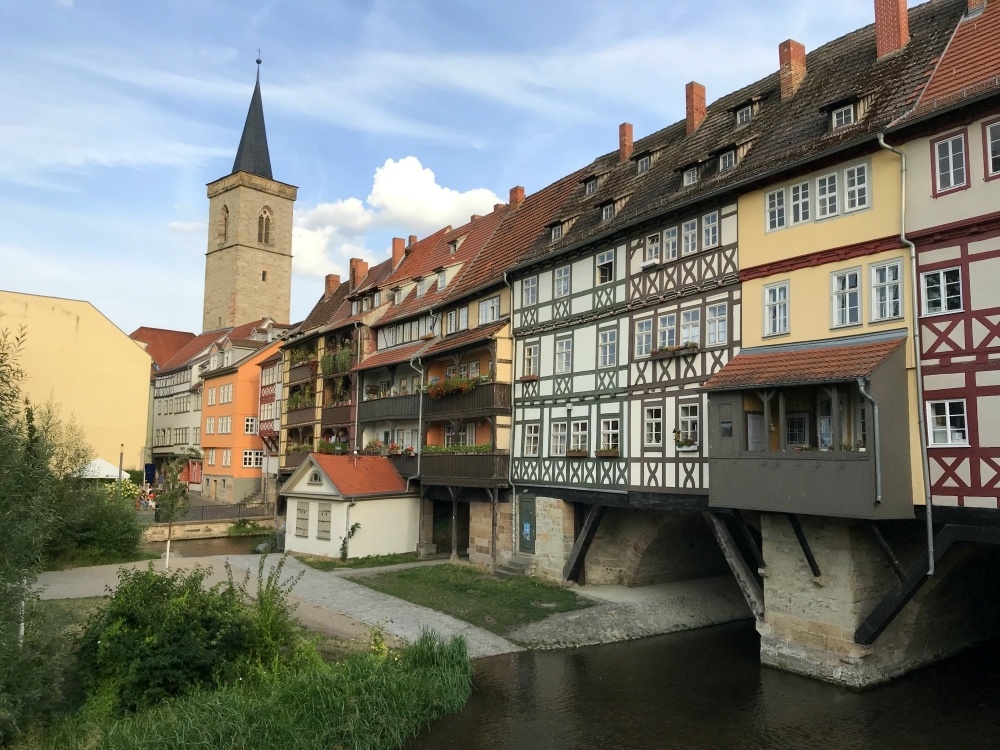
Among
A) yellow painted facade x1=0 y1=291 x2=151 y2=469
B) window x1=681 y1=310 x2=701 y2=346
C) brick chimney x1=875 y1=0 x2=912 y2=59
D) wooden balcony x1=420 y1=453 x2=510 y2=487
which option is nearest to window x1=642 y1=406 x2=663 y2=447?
window x1=681 y1=310 x2=701 y2=346

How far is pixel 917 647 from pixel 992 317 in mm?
7005

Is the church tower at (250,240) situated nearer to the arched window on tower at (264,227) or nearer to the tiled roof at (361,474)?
the arched window on tower at (264,227)

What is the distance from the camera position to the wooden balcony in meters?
24.0

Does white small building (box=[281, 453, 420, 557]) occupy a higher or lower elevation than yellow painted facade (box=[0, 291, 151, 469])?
lower

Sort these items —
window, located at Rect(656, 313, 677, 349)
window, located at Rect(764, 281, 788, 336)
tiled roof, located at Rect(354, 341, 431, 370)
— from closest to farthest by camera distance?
1. window, located at Rect(764, 281, 788, 336)
2. window, located at Rect(656, 313, 677, 349)
3. tiled roof, located at Rect(354, 341, 431, 370)

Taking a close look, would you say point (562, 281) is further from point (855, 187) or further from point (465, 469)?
point (855, 187)

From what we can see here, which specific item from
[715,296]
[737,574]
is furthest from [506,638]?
[715,296]

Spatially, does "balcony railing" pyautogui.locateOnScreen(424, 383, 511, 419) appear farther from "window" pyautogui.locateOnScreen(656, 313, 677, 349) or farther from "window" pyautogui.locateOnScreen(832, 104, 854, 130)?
"window" pyautogui.locateOnScreen(832, 104, 854, 130)

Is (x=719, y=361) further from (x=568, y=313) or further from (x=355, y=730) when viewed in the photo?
(x=355, y=730)

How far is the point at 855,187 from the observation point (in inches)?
577

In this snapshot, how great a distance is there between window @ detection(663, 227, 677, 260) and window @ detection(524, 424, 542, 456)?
266 inches

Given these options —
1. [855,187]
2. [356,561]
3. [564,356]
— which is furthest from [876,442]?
[356,561]

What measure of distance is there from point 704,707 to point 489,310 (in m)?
15.6

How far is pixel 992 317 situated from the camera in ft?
40.8
